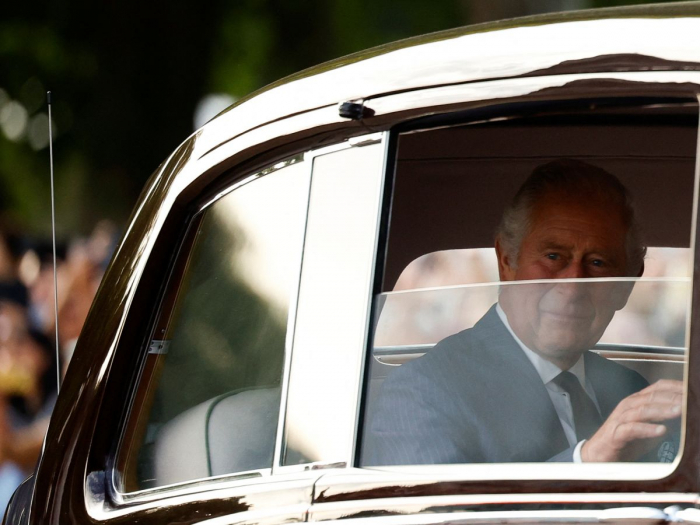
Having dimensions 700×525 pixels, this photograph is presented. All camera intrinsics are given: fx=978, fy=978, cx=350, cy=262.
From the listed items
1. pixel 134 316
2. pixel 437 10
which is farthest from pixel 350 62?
pixel 437 10

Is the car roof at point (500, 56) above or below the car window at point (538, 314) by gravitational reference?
above

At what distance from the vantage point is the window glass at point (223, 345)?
160 cm

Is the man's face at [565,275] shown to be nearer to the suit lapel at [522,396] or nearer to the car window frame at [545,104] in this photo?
the suit lapel at [522,396]

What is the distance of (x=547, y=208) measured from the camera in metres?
1.72

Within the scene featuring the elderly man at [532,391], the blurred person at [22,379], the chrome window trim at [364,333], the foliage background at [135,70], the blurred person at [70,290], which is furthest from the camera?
the foliage background at [135,70]

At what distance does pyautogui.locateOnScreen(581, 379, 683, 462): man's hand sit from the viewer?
1.35 meters

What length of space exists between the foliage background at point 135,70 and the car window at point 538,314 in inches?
228

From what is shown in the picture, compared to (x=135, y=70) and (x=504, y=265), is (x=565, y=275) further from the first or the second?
(x=135, y=70)

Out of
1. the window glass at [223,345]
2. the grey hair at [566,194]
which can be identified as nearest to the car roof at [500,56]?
the window glass at [223,345]

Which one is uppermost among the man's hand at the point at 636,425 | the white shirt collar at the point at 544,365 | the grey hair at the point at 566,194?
the grey hair at the point at 566,194

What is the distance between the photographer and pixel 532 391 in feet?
4.85

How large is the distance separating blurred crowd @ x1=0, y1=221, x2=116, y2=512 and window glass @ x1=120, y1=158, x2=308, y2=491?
3.66 meters

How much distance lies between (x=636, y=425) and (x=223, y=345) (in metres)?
0.70

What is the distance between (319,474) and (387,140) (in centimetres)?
53
